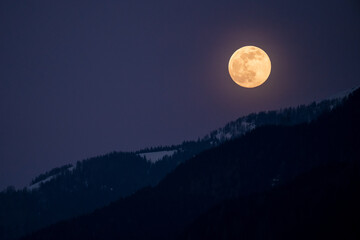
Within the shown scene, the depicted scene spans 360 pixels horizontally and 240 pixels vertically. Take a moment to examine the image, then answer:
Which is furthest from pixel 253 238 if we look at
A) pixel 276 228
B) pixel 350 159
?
pixel 350 159

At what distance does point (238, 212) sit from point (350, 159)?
39827 millimetres

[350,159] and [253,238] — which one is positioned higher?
[350,159]

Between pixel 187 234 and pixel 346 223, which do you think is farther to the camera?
pixel 187 234

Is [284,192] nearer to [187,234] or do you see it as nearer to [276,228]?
[276,228]

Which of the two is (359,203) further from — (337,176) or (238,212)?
(238,212)

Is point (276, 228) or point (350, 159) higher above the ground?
point (350, 159)

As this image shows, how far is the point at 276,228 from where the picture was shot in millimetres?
161000

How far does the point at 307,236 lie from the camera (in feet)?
484

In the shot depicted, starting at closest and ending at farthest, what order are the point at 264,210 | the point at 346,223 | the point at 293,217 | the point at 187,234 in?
the point at 346,223, the point at 293,217, the point at 264,210, the point at 187,234

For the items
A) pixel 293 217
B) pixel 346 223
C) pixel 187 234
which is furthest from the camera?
pixel 187 234

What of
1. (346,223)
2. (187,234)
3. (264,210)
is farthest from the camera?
(187,234)

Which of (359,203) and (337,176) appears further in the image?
(337,176)

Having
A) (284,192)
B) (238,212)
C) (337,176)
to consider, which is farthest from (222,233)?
(337,176)

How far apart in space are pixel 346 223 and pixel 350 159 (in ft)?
192
